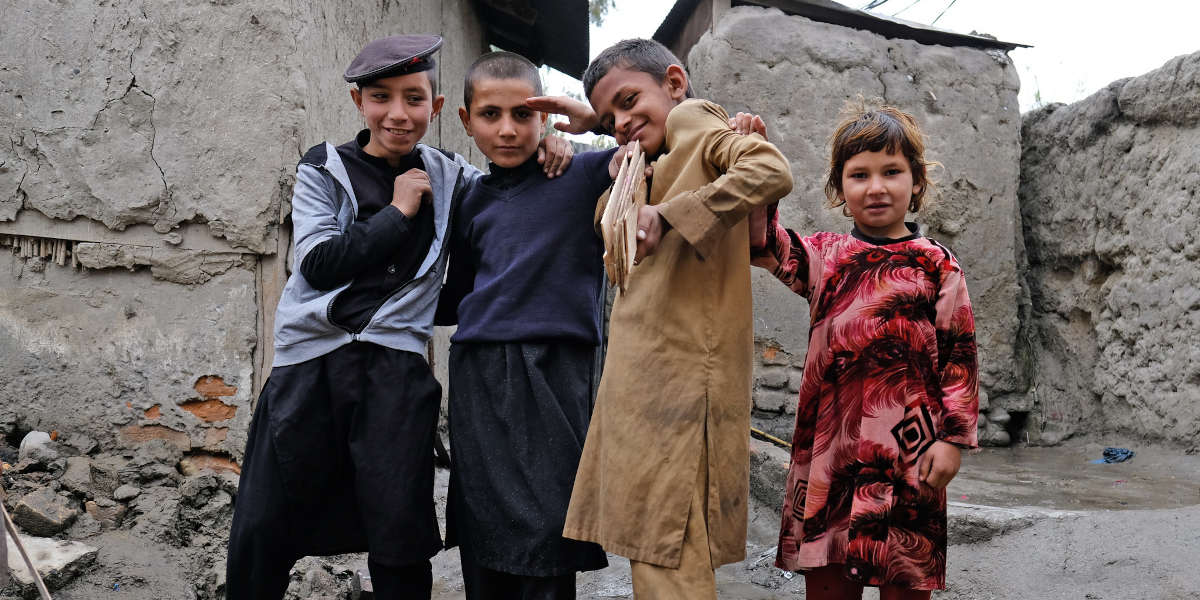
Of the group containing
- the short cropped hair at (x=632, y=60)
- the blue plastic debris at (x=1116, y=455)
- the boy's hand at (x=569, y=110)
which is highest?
the short cropped hair at (x=632, y=60)

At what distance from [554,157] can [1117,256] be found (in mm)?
3206

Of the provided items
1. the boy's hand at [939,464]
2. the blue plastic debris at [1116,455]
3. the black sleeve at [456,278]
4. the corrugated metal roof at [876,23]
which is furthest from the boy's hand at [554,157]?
the blue plastic debris at [1116,455]

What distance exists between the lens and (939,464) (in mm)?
1700

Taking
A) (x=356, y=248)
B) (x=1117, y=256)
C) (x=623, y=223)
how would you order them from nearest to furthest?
(x=623, y=223), (x=356, y=248), (x=1117, y=256)

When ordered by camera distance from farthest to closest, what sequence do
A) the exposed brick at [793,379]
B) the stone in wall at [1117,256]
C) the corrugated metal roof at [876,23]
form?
1. the corrugated metal roof at [876,23]
2. the exposed brick at [793,379]
3. the stone in wall at [1117,256]

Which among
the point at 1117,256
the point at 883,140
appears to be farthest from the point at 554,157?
the point at 1117,256

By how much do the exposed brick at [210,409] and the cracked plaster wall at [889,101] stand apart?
2395mm

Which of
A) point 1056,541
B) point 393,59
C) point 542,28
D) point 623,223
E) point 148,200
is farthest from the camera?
point 542,28

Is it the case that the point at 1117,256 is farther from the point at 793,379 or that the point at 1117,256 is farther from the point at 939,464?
the point at 939,464

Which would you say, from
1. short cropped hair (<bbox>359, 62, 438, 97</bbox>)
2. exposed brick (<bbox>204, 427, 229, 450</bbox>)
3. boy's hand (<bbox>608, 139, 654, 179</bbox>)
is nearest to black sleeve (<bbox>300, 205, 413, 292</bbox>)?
short cropped hair (<bbox>359, 62, 438, 97</bbox>)

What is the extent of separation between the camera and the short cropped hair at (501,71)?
6.35ft

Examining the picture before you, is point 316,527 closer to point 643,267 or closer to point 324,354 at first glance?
point 324,354

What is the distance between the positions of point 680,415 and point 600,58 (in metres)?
0.74

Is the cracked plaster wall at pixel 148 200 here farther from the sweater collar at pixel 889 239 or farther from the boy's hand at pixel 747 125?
the sweater collar at pixel 889 239
